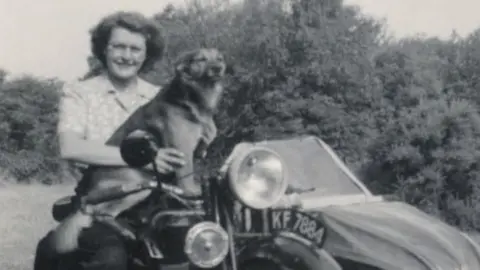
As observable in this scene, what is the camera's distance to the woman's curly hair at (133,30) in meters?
3.95

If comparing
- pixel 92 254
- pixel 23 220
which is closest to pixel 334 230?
pixel 92 254

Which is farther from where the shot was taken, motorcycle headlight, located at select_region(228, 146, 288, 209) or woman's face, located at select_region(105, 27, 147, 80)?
woman's face, located at select_region(105, 27, 147, 80)

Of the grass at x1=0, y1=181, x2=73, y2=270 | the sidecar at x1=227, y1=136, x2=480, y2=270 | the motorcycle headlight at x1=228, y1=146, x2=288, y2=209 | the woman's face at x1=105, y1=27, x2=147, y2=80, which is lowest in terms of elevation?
the grass at x1=0, y1=181, x2=73, y2=270

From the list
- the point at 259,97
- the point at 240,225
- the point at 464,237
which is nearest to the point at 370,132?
the point at 259,97

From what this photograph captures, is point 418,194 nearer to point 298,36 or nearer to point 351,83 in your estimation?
point 351,83

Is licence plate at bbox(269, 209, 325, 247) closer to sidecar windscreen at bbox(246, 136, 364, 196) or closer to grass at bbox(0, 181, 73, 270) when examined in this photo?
sidecar windscreen at bbox(246, 136, 364, 196)

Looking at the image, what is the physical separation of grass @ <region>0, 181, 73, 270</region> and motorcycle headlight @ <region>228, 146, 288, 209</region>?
701 cm

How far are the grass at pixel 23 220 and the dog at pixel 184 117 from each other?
20.4 ft

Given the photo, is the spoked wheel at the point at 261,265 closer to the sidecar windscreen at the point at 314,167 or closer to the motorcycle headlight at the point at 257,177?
the motorcycle headlight at the point at 257,177

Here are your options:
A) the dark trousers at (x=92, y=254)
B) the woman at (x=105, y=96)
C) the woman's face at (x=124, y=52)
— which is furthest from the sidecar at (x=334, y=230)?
the woman's face at (x=124, y=52)

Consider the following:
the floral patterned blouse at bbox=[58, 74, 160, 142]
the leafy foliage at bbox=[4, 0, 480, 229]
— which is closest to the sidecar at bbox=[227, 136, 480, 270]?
the floral patterned blouse at bbox=[58, 74, 160, 142]

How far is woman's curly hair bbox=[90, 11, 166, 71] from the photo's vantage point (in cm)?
395

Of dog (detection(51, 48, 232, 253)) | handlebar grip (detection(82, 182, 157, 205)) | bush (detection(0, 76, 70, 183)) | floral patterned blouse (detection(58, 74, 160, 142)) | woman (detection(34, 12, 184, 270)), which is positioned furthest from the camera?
bush (detection(0, 76, 70, 183))

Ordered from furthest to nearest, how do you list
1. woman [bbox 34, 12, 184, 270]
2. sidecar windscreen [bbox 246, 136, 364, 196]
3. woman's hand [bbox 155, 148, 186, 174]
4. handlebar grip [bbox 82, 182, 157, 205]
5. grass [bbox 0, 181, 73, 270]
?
grass [bbox 0, 181, 73, 270]
sidecar windscreen [bbox 246, 136, 364, 196]
woman [bbox 34, 12, 184, 270]
handlebar grip [bbox 82, 182, 157, 205]
woman's hand [bbox 155, 148, 186, 174]
